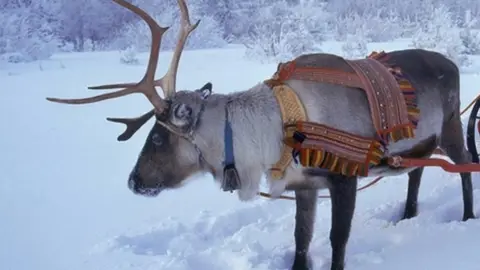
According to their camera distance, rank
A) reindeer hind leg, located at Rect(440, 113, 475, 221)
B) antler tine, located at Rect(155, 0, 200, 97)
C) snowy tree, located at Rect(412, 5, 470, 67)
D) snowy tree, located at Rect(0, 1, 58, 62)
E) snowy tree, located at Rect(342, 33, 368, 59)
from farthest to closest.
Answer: snowy tree, located at Rect(0, 1, 58, 62), snowy tree, located at Rect(342, 33, 368, 59), snowy tree, located at Rect(412, 5, 470, 67), reindeer hind leg, located at Rect(440, 113, 475, 221), antler tine, located at Rect(155, 0, 200, 97)

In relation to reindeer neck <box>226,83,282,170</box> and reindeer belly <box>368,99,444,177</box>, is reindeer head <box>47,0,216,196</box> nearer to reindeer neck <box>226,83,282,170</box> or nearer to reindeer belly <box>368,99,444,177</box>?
reindeer neck <box>226,83,282,170</box>

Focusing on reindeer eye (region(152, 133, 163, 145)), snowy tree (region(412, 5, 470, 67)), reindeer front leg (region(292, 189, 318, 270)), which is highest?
reindeer eye (region(152, 133, 163, 145))

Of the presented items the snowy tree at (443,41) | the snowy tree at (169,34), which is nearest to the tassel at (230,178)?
the snowy tree at (443,41)

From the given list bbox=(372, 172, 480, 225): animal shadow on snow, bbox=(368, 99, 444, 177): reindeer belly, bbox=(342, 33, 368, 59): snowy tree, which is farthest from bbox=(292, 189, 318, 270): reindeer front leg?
bbox=(342, 33, 368, 59): snowy tree

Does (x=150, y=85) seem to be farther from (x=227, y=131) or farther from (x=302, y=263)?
(x=302, y=263)

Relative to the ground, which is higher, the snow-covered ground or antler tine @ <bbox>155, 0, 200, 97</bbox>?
antler tine @ <bbox>155, 0, 200, 97</bbox>

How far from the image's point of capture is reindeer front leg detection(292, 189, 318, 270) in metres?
3.46

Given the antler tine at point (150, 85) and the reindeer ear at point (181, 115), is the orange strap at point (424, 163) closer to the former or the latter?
the reindeer ear at point (181, 115)

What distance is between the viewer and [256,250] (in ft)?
12.1

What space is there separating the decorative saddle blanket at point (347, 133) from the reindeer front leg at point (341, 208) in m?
0.08

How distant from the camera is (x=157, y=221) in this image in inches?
178

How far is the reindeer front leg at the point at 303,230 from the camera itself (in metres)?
3.46

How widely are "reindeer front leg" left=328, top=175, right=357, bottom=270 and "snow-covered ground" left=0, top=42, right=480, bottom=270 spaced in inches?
9.9

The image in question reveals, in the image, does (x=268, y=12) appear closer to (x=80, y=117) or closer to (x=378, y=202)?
(x=80, y=117)
